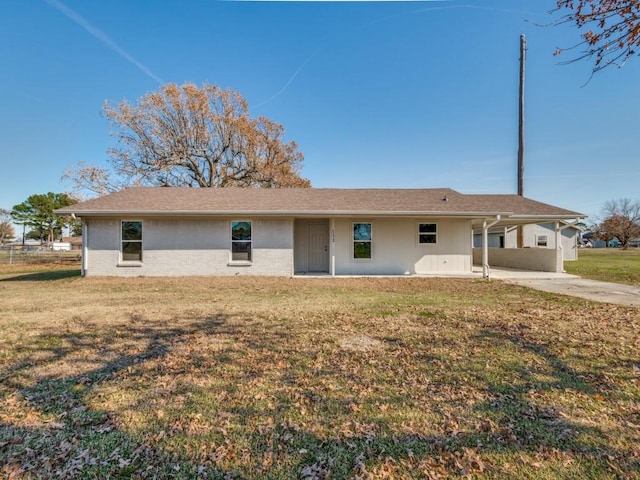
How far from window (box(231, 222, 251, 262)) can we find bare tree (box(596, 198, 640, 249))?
57.0 m

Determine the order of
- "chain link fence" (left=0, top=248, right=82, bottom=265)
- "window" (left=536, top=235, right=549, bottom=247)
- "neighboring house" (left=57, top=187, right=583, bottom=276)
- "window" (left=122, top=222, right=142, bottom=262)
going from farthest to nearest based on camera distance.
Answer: "window" (left=536, top=235, right=549, bottom=247) → "chain link fence" (left=0, top=248, right=82, bottom=265) → "window" (left=122, top=222, right=142, bottom=262) → "neighboring house" (left=57, top=187, right=583, bottom=276)

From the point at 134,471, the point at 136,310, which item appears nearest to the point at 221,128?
the point at 136,310

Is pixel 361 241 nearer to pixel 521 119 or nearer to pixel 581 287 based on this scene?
pixel 581 287

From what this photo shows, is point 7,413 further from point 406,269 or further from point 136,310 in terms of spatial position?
point 406,269

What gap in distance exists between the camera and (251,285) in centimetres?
1070

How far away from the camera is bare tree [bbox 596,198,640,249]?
47219 mm

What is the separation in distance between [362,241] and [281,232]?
11.5 ft

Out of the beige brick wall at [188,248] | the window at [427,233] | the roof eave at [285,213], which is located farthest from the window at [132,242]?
the window at [427,233]

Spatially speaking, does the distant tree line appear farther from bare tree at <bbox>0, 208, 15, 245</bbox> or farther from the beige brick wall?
the beige brick wall

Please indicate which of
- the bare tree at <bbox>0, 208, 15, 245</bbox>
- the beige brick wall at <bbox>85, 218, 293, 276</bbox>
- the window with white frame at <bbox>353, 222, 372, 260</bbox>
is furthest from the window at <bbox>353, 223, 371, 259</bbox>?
the bare tree at <bbox>0, 208, 15, 245</bbox>

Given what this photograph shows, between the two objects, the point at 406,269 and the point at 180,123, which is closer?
the point at 406,269

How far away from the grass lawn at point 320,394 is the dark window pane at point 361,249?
291 inches

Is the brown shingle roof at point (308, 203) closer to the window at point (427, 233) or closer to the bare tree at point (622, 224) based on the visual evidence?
the window at point (427, 233)

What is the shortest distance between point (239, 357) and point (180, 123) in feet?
79.7
